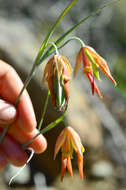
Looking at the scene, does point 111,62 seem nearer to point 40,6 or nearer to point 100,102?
point 40,6

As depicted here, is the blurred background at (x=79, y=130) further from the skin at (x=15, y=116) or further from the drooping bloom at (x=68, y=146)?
the drooping bloom at (x=68, y=146)

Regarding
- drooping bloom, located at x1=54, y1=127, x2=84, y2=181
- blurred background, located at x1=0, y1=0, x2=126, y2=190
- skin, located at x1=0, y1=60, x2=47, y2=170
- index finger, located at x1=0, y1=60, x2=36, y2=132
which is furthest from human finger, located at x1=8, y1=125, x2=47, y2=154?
blurred background, located at x1=0, y1=0, x2=126, y2=190

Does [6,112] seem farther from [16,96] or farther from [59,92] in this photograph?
[59,92]

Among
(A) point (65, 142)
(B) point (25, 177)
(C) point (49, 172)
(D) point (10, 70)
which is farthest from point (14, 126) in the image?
(C) point (49, 172)

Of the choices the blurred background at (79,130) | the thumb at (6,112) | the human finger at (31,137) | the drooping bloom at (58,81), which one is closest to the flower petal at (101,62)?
the drooping bloom at (58,81)

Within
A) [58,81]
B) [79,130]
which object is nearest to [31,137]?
[58,81]

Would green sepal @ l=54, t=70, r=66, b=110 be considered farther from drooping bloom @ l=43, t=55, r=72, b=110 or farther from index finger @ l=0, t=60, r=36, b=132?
index finger @ l=0, t=60, r=36, b=132
